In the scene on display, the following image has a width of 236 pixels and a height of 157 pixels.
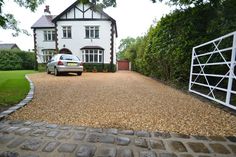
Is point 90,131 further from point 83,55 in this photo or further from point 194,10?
point 83,55

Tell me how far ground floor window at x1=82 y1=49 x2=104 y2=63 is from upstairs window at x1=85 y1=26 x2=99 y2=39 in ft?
5.31

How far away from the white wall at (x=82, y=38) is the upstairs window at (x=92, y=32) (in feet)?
1.10

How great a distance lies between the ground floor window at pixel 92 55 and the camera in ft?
67.4

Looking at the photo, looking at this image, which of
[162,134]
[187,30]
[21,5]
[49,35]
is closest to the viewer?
[162,134]

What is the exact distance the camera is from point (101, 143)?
7.66ft

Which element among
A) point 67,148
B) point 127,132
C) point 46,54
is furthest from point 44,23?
point 67,148

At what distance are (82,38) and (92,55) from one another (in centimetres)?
228

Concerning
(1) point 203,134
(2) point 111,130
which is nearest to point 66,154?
(2) point 111,130

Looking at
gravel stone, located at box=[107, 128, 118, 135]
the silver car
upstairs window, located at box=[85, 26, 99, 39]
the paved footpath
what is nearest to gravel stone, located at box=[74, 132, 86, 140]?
the paved footpath

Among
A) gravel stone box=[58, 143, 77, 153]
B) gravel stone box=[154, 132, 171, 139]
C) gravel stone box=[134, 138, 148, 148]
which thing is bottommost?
gravel stone box=[154, 132, 171, 139]

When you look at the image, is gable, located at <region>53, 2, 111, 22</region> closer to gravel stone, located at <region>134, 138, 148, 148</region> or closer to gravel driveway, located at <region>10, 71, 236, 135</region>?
gravel driveway, located at <region>10, 71, 236, 135</region>

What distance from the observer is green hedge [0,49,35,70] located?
79.6 feet

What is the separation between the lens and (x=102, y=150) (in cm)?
214

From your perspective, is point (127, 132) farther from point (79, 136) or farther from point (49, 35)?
point (49, 35)
